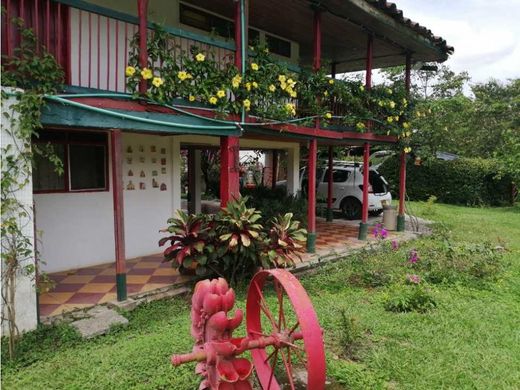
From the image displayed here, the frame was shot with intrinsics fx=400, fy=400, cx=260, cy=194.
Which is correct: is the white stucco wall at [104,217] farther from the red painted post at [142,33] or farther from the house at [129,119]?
the red painted post at [142,33]

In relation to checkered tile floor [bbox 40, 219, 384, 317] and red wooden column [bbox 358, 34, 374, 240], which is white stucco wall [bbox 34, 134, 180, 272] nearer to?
checkered tile floor [bbox 40, 219, 384, 317]

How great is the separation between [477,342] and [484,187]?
50.8ft

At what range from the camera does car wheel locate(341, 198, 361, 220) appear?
1261 centimetres

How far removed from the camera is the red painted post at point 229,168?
19.4ft

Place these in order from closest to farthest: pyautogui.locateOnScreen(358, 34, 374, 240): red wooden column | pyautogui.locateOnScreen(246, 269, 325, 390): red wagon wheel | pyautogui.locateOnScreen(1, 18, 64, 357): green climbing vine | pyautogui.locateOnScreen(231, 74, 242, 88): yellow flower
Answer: pyautogui.locateOnScreen(246, 269, 325, 390): red wagon wheel
pyautogui.locateOnScreen(1, 18, 64, 357): green climbing vine
pyautogui.locateOnScreen(231, 74, 242, 88): yellow flower
pyautogui.locateOnScreen(358, 34, 374, 240): red wooden column

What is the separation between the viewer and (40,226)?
561 centimetres

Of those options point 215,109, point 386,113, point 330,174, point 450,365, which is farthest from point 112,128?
point 330,174

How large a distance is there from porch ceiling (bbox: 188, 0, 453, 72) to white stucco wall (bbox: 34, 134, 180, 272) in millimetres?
2965

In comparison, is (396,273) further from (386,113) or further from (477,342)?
(386,113)

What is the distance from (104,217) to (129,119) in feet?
7.56

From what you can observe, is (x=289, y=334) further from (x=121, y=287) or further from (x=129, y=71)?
(x=129, y=71)

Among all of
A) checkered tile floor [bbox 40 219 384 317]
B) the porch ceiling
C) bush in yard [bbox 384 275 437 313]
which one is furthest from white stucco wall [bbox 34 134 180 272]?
bush in yard [bbox 384 275 437 313]

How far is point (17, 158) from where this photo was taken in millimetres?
3727

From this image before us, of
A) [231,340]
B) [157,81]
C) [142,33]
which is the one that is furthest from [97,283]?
[231,340]
